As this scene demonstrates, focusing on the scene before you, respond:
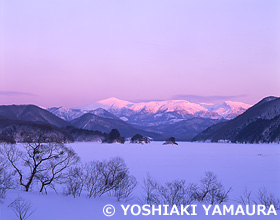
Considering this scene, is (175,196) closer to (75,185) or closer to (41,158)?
(75,185)

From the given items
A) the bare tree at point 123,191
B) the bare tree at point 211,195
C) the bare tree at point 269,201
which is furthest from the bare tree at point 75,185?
the bare tree at point 269,201

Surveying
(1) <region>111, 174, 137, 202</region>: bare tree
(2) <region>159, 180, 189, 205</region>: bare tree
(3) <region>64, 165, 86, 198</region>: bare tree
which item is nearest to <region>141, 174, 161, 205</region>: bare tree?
(2) <region>159, 180, 189, 205</region>: bare tree

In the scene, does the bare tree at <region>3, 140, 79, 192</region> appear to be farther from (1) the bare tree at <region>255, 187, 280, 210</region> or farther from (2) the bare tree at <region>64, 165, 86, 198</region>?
(1) the bare tree at <region>255, 187, 280, 210</region>

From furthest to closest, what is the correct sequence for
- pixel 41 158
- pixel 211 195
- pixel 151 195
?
pixel 41 158, pixel 211 195, pixel 151 195

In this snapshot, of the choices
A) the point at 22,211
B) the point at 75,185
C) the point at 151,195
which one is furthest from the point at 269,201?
the point at 22,211

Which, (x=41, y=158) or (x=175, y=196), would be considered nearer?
(x=175, y=196)

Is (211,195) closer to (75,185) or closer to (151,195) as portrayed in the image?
(151,195)

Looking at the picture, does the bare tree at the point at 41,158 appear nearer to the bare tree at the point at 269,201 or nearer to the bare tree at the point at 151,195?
the bare tree at the point at 151,195

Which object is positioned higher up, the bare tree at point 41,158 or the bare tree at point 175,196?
the bare tree at point 41,158

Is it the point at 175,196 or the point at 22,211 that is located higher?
the point at 175,196

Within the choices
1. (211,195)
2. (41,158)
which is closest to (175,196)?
(211,195)

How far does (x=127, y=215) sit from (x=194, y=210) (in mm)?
5237

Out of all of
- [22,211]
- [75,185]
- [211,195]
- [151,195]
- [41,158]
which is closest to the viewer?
[22,211]

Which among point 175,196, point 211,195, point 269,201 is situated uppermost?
point 175,196
